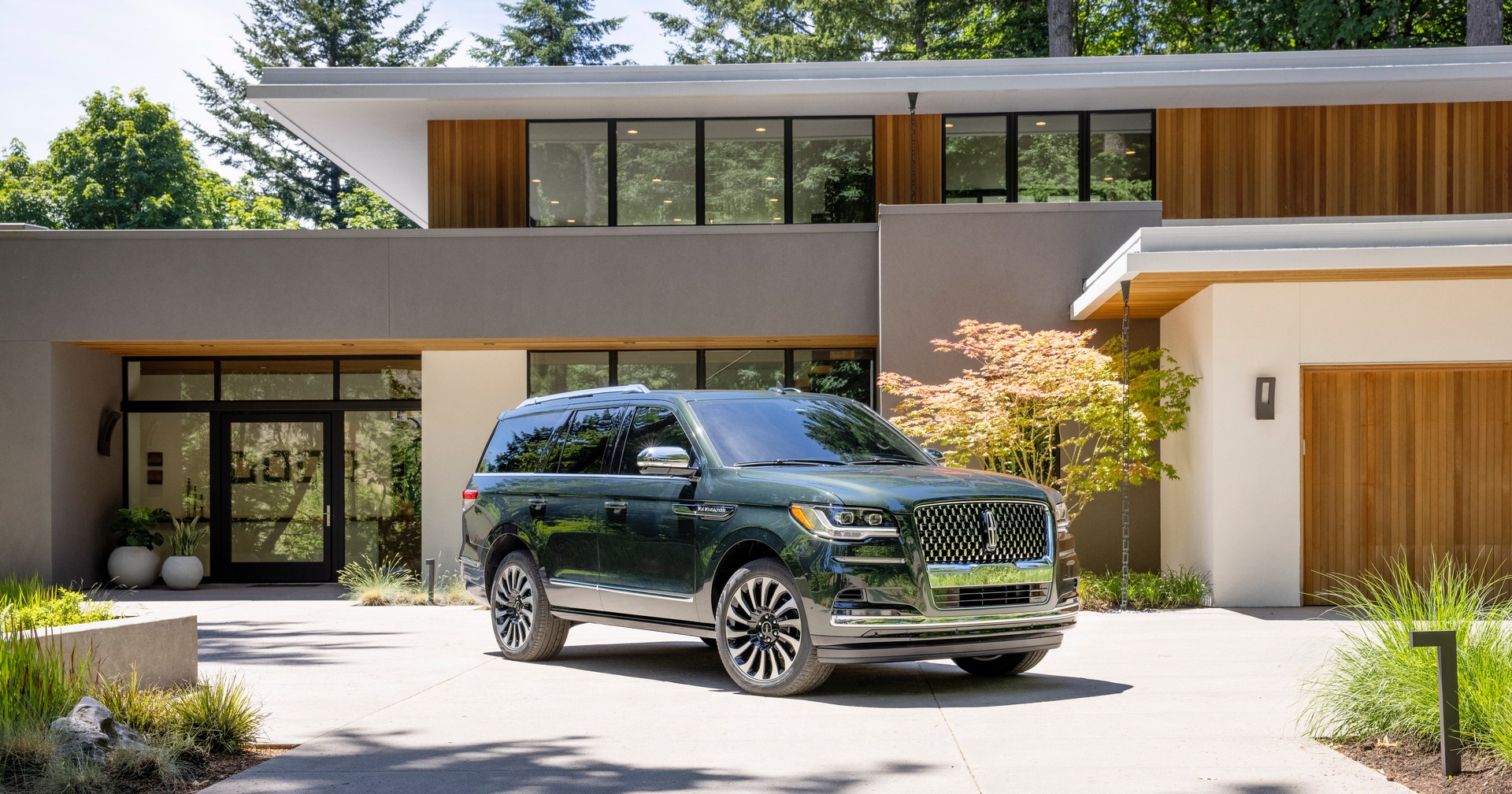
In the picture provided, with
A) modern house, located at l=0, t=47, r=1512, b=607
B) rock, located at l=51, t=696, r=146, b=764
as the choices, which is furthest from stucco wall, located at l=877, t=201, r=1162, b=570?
rock, located at l=51, t=696, r=146, b=764

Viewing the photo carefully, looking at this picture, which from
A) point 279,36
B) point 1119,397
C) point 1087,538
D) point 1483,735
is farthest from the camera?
point 279,36

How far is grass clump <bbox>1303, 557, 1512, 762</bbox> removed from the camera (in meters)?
6.29

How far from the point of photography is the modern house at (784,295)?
569 inches

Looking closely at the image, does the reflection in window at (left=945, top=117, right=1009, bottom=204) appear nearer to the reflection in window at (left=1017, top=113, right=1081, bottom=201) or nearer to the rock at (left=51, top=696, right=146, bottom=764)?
the reflection in window at (left=1017, top=113, right=1081, bottom=201)

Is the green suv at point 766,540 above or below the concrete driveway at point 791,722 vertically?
above

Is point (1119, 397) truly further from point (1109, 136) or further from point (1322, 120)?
point (1322, 120)

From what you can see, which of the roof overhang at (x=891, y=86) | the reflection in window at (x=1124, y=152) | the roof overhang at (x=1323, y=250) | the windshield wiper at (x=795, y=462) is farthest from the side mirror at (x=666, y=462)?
the reflection in window at (x=1124, y=152)

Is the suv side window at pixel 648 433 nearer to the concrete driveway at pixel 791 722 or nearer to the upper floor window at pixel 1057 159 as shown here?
the concrete driveway at pixel 791 722

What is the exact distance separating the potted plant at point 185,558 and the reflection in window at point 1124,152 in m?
13.9

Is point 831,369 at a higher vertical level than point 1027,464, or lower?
higher

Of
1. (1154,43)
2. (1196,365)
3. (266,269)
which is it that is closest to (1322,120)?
(1196,365)

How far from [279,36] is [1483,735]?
48.9 metres

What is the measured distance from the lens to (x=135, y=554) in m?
19.6

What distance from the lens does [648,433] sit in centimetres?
1028
